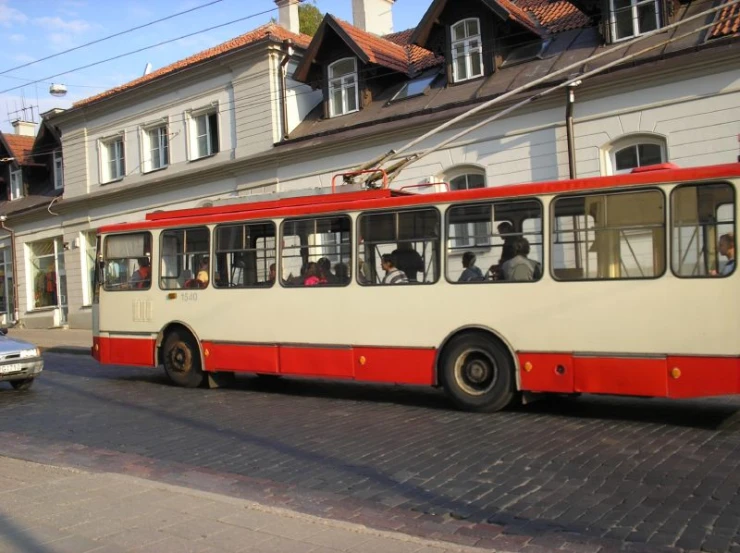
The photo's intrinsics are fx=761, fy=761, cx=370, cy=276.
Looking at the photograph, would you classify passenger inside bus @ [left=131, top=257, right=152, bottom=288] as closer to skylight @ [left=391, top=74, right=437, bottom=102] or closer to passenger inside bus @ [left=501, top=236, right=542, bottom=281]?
passenger inside bus @ [left=501, top=236, right=542, bottom=281]

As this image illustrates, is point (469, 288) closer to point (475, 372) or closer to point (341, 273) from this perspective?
point (475, 372)

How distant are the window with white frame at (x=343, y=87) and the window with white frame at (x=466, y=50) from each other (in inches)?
139

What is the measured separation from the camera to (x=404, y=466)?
23.3ft

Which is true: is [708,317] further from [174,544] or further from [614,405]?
[174,544]

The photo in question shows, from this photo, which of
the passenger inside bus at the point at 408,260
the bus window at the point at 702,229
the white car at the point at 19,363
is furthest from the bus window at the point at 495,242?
the white car at the point at 19,363

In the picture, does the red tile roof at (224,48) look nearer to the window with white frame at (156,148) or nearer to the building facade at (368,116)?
the building facade at (368,116)

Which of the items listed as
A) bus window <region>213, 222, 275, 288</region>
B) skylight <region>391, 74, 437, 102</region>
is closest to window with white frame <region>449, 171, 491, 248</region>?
bus window <region>213, 222, 275, 288</region>

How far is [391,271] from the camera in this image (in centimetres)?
1041

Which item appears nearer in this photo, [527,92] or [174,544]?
[174,544]

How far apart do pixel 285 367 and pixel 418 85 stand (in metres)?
12.2

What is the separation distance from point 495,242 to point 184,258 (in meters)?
5.65

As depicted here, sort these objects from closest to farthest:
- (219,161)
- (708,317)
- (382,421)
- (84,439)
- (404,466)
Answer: (404,466), (708,317), (84,439), (382,421), (219,161)

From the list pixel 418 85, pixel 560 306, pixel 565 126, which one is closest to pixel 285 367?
pixel 560 306

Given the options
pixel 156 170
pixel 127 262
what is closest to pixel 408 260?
pixel 127 262
